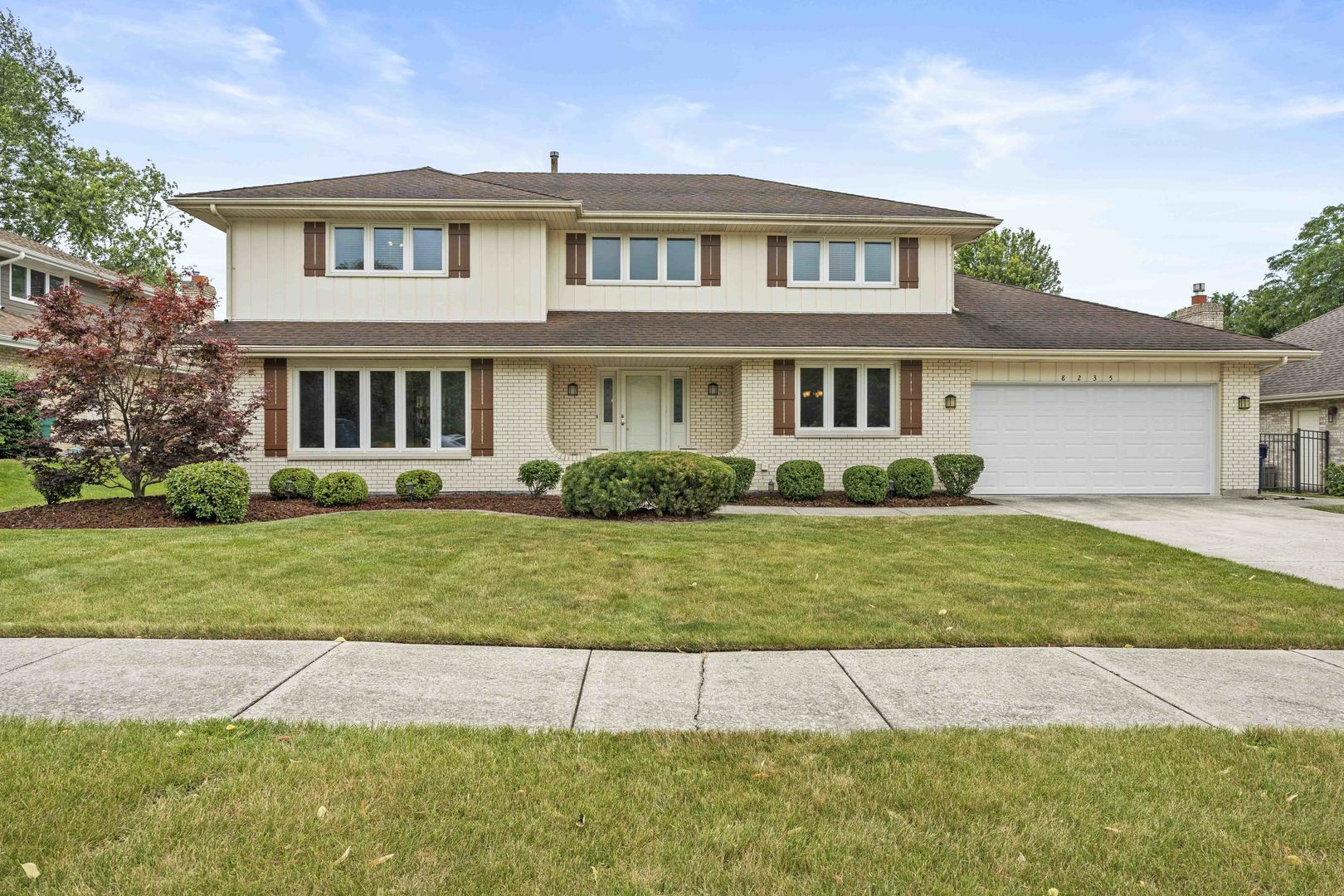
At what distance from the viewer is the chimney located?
15.9 metres

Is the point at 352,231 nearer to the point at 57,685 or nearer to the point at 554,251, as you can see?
the point at 554,251

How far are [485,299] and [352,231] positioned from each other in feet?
9.21

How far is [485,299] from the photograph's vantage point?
14.0m

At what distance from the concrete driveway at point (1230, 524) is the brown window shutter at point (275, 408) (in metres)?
13.1

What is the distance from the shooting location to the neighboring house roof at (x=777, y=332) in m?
13.0

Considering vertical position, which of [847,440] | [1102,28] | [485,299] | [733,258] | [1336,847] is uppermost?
[1102,28]

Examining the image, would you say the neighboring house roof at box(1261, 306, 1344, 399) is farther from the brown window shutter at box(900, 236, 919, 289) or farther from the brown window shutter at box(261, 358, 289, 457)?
the brown window shutter at box(261, 358, 289, 457)

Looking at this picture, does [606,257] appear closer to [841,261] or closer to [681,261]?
[681,261]

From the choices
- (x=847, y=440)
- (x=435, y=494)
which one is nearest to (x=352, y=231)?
(x=435, y=494)

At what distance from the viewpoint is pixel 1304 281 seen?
3331 centimetres

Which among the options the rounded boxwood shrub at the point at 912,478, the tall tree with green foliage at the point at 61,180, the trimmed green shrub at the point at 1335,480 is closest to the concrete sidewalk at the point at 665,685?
the rounded boxwood shrub at the point at 912,478

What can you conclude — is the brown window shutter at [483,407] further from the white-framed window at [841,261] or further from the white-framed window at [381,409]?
the white-framed window at [841,261]

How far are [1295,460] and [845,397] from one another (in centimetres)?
1227

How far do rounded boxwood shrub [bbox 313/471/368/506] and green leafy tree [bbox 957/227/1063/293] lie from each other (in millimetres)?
29443
